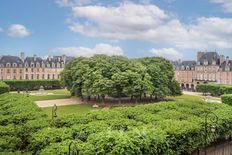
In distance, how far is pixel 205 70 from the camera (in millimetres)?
99812

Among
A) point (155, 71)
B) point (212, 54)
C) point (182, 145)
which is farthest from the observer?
point (212, 54)

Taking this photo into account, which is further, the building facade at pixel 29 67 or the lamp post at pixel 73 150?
the building facade at pixel 29 67

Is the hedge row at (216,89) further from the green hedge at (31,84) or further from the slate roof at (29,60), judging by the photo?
the slate roof at (29,60)

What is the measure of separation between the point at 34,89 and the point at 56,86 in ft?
26.1

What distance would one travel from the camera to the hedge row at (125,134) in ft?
47.2

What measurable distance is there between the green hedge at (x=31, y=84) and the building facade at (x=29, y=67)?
665 inches

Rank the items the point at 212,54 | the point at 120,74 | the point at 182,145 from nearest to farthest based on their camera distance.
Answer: the point at 182,145 → the point at 120,74 → the point at 212,54

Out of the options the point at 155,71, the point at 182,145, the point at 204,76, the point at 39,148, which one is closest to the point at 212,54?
the point at 204,76

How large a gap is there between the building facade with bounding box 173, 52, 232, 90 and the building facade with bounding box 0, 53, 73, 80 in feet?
146

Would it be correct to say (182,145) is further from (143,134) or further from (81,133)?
(81,133)

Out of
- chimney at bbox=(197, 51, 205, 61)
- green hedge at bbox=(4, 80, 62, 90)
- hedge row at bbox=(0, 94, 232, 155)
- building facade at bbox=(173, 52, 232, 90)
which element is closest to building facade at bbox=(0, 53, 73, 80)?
green hedge at bbox=(4, 80, 62, 90)

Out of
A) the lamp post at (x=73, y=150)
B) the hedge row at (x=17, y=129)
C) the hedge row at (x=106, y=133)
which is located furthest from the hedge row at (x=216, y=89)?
the lamp post at (x=73, y=150)

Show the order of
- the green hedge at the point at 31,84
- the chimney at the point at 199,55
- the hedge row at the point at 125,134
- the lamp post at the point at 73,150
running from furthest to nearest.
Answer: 1. the chimney at the point at 199,55
2. the green hedge at the point at 31,84
3. the hedge row at the point at 125,134
4. the lamp post at the point at 73,150

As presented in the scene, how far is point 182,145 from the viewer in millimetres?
18906
